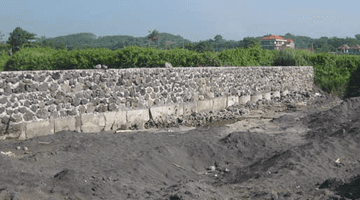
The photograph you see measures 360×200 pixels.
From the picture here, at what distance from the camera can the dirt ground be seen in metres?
5.97

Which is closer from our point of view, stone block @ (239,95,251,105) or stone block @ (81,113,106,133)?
stone block @ (81,113,106,133)

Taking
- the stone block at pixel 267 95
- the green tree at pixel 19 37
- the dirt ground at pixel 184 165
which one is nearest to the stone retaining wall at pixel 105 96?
the dirt ground at pixel 184 165

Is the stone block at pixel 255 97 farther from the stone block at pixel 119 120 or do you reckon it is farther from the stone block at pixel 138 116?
the stone block at pixel 119 120

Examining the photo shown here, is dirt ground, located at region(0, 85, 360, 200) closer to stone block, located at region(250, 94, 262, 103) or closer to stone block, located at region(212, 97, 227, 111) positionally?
stone block, located at region(212, 97, 227, 111)

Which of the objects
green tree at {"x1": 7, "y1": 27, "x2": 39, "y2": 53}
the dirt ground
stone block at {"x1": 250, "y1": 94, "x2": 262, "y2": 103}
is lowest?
the dirt ground

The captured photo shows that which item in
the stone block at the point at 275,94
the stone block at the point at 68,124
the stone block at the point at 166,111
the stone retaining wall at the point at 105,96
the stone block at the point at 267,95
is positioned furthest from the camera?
the stone block at the point at 275,94

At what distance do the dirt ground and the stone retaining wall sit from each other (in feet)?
2.13

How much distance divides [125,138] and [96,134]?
1.04 meters

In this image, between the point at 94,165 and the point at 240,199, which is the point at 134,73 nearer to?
the point at 94,165

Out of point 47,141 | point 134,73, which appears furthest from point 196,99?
point 47,141

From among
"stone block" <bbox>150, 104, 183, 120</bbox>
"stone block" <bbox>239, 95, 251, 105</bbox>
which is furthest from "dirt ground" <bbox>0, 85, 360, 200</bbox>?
"stone block" <bbox>239, 95, 251, 105</bbox>

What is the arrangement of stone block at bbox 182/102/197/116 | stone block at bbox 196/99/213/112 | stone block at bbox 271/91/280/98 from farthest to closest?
stone block at bbox 271/91/280/98 → stone block at bbox 196/99/213/112 → stone block at bbox 182/102/197/116

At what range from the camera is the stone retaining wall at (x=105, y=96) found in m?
10.0

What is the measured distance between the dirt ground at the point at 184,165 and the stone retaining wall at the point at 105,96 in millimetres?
650
